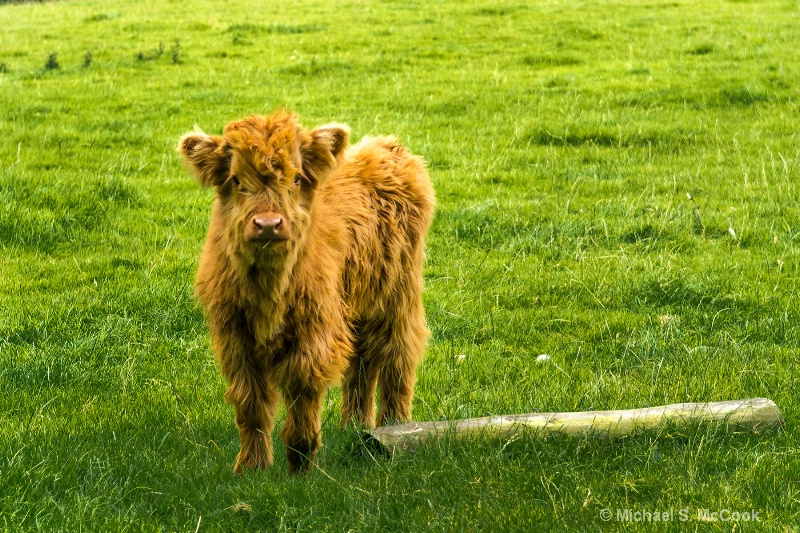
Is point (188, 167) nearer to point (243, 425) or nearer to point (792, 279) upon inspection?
point (243, 425)

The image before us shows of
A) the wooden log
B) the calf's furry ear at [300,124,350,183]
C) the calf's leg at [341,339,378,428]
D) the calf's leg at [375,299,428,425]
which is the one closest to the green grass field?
the wooden log

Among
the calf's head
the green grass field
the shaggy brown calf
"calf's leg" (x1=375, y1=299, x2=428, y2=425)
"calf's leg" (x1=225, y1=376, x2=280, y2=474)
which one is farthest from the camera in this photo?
"calf's leg" (x1=375, y1=299, x2=428, y2=425)

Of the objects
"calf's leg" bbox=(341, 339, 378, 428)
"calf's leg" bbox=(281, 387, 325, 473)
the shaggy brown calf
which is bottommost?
"calf's leg" bbox=(341, 339, 378, 428)

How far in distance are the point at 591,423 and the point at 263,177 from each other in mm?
2104

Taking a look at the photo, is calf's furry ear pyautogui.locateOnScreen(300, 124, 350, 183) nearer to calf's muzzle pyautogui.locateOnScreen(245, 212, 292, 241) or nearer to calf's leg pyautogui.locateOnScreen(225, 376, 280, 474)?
calf's muzzle pyautogui.locateOnScreen(245, 212, 292, 241)

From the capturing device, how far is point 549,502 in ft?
13.4

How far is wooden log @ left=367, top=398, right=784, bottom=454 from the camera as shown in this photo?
4.69 m

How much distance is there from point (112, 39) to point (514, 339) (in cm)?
1654

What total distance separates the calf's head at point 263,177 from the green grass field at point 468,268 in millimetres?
1179

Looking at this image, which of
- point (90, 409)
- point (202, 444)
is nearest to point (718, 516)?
point (202, 444)

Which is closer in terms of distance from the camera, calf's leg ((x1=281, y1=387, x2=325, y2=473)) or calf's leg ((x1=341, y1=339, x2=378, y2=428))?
calf's leg ((x1=281, y1=387, x2=325, y2=473))

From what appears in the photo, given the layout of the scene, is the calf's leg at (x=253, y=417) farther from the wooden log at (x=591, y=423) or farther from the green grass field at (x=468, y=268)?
the wooden log at (x=591, y=423)

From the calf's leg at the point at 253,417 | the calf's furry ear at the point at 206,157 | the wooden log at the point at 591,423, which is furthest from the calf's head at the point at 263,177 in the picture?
the wooden log at the point at 591,423

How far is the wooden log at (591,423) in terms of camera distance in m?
4.69
